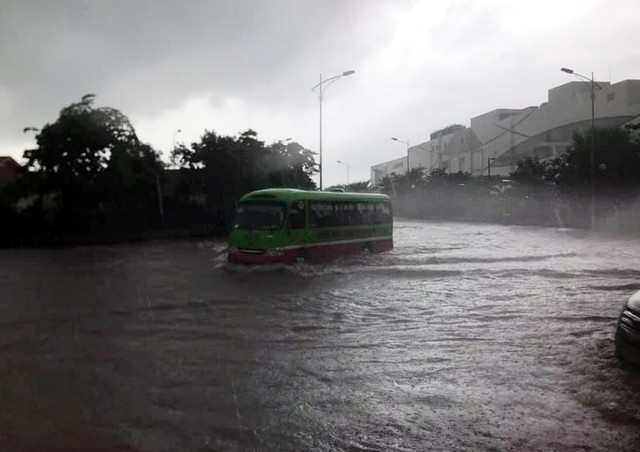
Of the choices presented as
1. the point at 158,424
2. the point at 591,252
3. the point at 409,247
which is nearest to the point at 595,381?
the point at 158,424

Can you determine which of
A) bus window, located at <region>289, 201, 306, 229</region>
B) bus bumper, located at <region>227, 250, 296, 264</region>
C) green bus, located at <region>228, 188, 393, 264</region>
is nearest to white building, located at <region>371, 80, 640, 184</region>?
green bus, located at <region>228, 188, 393, 264</region>

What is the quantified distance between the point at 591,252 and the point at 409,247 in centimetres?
742

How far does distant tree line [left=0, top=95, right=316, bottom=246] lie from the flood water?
20.6m

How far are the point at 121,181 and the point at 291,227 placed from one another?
2126 cm

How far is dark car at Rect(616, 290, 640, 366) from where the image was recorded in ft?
20.4

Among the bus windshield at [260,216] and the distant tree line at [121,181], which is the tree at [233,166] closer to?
the distant tree line at [121,181]

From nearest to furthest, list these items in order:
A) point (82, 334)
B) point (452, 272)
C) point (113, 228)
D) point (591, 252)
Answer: point (82, 334), point (452, 272), point (591, 252), point (113, 228)

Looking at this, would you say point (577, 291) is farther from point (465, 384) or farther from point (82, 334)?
point (82, 334)

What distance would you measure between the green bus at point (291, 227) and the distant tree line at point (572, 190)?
2597 centimetres

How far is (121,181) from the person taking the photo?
37.3 m

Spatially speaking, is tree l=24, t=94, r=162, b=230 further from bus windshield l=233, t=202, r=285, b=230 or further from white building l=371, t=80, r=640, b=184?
white building l=371, t=80, r=640, b=184

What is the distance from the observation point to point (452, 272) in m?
18.6

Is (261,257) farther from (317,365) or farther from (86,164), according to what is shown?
(86,164)

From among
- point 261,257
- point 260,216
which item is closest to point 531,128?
point 260,216
